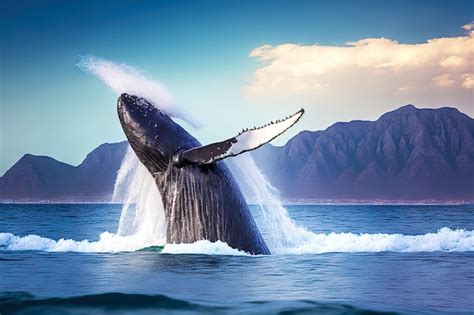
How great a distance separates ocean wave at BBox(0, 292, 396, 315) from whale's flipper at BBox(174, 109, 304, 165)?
2.26m

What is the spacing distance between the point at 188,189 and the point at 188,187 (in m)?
0.03

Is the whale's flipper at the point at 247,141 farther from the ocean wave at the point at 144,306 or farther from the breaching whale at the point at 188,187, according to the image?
the ocean wave at the point at 144,306

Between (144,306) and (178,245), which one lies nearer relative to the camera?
(144,306)

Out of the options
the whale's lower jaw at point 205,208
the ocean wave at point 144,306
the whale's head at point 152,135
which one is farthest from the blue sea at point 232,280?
the whale's head at point 152,135

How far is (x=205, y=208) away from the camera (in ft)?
28.1

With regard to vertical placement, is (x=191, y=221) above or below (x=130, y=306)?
above

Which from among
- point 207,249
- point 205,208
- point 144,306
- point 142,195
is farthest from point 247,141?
point 144,306

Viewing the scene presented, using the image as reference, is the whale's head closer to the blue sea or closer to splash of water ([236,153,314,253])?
splash of water ([236,153,314,253])

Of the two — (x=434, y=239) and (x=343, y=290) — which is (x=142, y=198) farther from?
(x=434, y=239)

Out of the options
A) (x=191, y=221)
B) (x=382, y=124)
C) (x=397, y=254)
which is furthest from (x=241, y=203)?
(x=382, y=124)

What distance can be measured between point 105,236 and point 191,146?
4.32 metres

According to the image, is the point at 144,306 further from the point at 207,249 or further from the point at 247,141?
the point at 207,249

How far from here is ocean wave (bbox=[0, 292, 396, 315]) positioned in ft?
17.5

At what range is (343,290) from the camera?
6.48 metres
